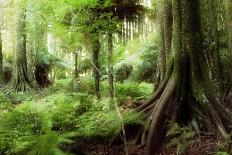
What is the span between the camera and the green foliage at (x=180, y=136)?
5.75 meters

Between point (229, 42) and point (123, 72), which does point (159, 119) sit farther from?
point (123, 72)

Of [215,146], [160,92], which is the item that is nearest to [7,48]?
[160,92]

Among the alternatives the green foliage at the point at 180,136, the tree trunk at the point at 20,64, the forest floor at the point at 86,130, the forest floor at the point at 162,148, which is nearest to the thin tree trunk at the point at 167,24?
the forest floor at the point at 86,130

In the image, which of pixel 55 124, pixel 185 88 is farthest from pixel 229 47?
pixel 55 124

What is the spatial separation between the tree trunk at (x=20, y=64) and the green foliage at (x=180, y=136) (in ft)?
35.8

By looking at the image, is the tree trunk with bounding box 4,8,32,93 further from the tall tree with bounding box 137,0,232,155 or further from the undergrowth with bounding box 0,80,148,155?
the tall tree with bounding box 137,0,232,155

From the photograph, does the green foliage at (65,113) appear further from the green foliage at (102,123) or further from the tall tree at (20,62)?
the tall tree at (20,62)

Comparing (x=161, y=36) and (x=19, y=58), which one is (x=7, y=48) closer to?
(x=19, y=58)

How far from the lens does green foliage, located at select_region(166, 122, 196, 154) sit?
226 inches

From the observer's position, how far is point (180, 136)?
19.9 feet

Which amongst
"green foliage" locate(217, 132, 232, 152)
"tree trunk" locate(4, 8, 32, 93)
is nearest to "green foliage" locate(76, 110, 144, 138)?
"green foliage" locate(217, 132, 232, 152)

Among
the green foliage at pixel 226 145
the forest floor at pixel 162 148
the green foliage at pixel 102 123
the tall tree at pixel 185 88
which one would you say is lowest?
the forest floor at pixel 162 148

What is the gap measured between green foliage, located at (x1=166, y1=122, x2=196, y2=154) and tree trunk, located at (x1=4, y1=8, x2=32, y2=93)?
10.9m

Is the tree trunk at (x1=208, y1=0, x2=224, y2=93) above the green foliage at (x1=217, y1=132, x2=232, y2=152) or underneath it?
above
